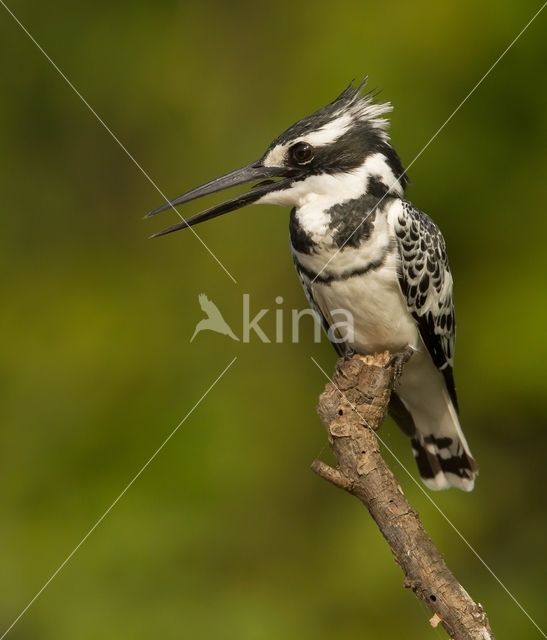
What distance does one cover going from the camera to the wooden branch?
2.55m

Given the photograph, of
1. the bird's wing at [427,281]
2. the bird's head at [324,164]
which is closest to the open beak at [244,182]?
the bird's head at [324,164]

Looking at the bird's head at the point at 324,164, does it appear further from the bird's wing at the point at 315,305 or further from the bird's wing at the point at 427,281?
the bird's wing at the point at 315,305

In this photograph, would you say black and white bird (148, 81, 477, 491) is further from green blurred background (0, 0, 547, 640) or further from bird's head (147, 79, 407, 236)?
green blurred background (0, 0, 547, 640)

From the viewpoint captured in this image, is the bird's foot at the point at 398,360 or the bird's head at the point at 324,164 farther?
the bird's head at the point at 324,164

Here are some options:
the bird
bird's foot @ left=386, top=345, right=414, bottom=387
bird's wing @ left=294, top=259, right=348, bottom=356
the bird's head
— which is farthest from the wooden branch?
the bird

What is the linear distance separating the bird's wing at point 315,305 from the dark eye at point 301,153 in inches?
13.4

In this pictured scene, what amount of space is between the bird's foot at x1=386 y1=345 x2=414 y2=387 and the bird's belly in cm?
7

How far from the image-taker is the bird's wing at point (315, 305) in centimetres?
358

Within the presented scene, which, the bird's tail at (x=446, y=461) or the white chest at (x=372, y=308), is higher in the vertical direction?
the white chest at (x=372, y=308)

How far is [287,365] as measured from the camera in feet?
15.8

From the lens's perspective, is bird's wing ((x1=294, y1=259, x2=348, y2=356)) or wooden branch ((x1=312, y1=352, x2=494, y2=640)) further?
bird's wing ((x1=294, y1=259, x2=348, y2=356))

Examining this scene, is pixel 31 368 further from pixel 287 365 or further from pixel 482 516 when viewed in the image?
pixel 482 516

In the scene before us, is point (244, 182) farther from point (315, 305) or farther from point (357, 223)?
point (315, 305)

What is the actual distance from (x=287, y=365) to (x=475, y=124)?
133 cm
